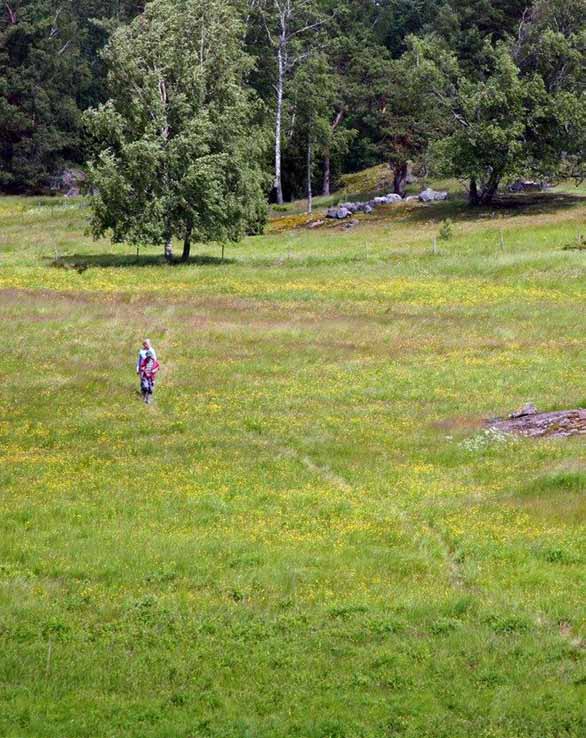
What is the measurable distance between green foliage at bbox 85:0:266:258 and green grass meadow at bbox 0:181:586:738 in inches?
559

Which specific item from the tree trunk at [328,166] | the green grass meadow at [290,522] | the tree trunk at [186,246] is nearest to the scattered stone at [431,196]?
the tree trunk at [328,166]

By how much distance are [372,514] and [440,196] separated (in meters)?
73.1

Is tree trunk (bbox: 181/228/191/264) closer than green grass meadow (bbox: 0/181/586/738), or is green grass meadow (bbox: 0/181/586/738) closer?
green grass meadow (bbox: 0/181/586/738)

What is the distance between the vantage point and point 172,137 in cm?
6925

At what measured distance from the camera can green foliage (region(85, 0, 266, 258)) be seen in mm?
65500

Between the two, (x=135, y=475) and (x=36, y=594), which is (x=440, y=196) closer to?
(x=135, y=475)

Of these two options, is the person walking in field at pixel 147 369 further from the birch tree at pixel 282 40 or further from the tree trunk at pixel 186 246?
the birch tree at pixel 282 40

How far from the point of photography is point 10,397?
3547 centimetres

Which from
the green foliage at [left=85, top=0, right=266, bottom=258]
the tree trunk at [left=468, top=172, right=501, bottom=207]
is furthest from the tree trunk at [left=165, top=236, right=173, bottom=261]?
the tree trunk at [left=468, top=172, right=501, bottom=207]

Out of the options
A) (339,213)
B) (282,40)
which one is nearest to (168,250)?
(339,213)

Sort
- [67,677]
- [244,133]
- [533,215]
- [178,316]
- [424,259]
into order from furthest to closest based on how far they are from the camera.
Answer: [533,215] → [244,133] → [424,259] → [178,316] → [67,677]

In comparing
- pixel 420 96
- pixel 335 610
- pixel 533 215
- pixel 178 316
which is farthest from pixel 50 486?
pixel 420 96

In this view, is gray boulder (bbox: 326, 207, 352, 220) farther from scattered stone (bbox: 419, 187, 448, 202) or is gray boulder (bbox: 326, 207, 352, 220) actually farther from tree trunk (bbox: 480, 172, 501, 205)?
tree trunk (bbox: 480, 172, 501, 205)

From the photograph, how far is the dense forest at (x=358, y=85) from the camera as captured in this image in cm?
7969
